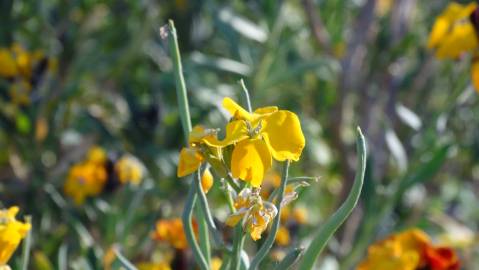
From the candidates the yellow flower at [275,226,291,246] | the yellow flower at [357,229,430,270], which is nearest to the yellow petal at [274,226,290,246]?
the yellow flower at [275,226,291,246]

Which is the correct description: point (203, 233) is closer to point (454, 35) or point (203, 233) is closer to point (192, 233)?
point (192, 233)

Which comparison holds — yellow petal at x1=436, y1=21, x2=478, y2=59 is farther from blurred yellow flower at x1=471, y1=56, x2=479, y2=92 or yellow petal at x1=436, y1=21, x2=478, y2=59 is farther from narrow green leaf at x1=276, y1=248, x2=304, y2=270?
narrow green leaf at x1=276, y1=248, x2=304, y2=270

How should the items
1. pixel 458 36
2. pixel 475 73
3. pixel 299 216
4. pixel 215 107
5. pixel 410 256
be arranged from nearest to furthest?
pixel 410 256 → pixel 475 73 → pixel 458 36 → pixel 299 216 → pixel 215 107

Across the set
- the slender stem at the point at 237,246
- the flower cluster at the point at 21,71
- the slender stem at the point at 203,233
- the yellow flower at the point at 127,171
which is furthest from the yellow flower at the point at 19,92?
the slender stem at the point at 237,246

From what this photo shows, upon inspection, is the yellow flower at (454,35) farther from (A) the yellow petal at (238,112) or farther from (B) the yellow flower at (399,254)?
(A) the yellow petal at (238,112)

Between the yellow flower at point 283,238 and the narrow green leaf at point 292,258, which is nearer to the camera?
the narrow green leaf at point 292,258

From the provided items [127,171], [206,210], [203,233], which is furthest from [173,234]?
[206,210]
